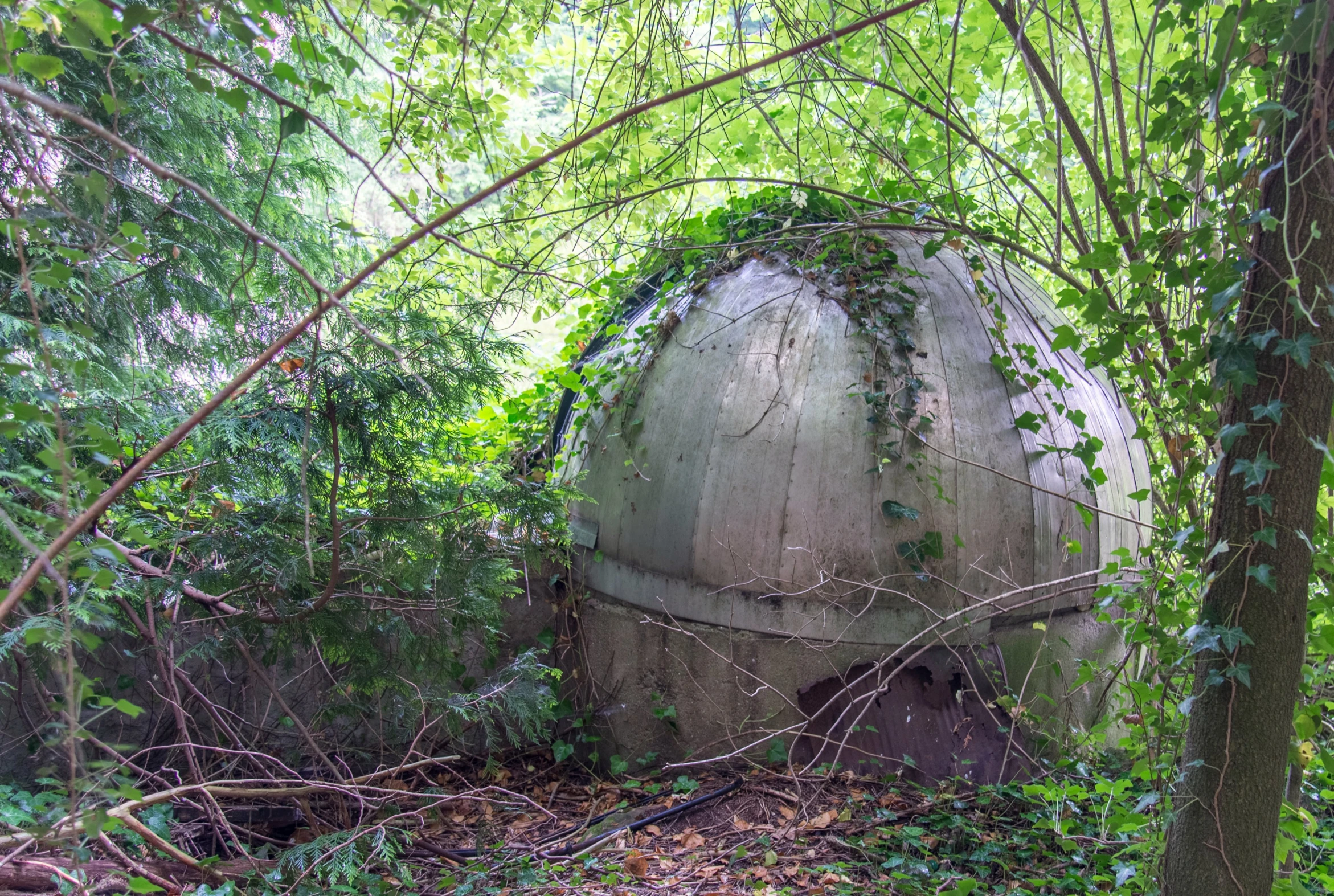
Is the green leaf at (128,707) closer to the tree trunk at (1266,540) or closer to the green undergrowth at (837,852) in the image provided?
the green undergrowth at (837,852)

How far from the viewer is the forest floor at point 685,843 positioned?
3.24 meters

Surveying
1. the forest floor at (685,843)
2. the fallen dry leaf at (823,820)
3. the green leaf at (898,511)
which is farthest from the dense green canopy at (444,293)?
the fallen dry leaf at (823,820)

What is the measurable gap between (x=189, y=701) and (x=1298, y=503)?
4593 mm

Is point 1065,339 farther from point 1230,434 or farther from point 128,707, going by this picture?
point 128,707

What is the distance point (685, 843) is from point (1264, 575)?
2.62 m

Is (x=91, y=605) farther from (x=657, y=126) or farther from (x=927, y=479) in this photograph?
(x=657, y=126)

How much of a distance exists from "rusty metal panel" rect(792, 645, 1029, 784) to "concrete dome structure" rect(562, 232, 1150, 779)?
0.07 m

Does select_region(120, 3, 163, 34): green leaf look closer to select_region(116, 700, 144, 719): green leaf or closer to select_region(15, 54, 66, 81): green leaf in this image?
select_region(15, 54, 66, 81): green leaf

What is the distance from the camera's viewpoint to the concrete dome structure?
4.21m

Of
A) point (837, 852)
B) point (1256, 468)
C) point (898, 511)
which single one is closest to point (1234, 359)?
point (1256, 468)

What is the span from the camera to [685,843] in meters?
3.78

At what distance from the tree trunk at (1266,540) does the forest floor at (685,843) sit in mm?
380

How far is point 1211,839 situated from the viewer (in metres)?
2.33

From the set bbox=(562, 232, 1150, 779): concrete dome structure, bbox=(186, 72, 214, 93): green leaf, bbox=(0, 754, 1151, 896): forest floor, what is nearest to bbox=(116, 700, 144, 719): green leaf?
bbox=(186, 72, 214, 93): green leaf
